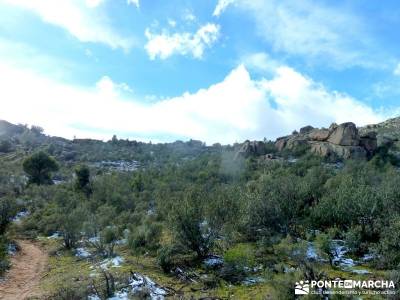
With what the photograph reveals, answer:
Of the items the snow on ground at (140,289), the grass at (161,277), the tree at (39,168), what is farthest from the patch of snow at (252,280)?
the tree at (39,168)

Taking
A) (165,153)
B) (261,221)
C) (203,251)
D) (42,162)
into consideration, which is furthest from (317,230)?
(165,153)

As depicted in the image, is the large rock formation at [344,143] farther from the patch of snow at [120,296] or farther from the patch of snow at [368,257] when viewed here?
the patch of snow at [120,296]

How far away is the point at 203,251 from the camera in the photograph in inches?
847

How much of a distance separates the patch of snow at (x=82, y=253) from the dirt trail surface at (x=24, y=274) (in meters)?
2.00

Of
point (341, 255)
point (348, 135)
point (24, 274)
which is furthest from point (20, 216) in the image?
point (348, 135)

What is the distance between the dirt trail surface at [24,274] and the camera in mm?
17214

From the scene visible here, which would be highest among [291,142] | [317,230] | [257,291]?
[291,142]

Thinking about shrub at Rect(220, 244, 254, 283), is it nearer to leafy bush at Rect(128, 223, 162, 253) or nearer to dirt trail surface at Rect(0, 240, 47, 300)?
leafy bush at Rect(128, 223, 162, 253)

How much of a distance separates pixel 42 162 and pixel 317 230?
41.3 meters

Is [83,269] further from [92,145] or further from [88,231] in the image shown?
[92,145]

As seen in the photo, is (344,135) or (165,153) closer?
(344,135)

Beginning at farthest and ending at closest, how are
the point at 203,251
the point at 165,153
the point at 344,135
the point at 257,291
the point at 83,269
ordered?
the point at 165,153 → the point at 344,135 → the point at 203,251 → the point at 83,269 → the point at 257,291

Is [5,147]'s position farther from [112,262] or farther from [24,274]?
[112,262]

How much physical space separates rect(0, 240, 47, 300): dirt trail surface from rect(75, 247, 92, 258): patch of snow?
78.9 inches
